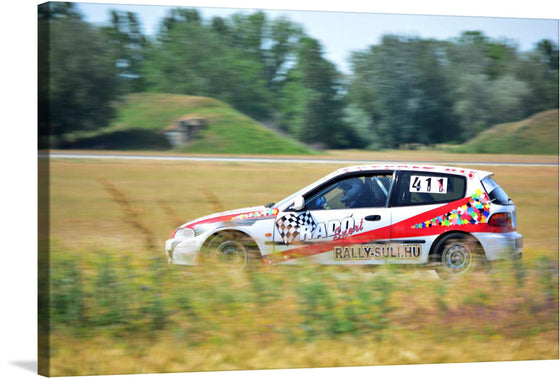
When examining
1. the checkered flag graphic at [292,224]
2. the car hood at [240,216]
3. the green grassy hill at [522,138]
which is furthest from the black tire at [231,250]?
the green grassy hill at [522,138]

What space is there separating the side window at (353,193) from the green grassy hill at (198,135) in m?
2.81

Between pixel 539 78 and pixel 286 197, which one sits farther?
pixel 539 78

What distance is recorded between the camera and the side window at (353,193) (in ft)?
22.9

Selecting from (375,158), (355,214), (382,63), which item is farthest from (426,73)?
(355,214)

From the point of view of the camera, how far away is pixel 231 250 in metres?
6.81

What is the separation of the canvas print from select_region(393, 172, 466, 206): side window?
0.06 ft

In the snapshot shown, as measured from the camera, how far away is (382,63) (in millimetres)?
9711

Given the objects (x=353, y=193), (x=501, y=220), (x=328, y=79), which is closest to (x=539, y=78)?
(x=328, y=79)

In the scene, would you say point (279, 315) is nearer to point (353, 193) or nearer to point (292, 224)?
point (292, 224)

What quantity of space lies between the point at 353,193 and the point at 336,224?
405 mm

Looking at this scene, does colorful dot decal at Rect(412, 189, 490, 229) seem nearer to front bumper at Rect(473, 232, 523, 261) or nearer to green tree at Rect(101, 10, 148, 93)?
front bumper at Rect(473, 232, 523, 261)

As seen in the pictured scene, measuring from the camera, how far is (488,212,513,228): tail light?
22.6 feet

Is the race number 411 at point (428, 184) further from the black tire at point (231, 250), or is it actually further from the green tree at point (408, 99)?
the green tree at point (408, 99)

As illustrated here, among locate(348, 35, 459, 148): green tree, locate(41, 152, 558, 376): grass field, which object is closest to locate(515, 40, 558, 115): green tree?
locate(348, 35, 459, 148): green tree
